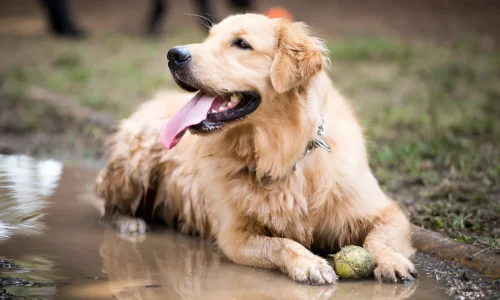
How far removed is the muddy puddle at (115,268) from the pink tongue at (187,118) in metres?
0.78

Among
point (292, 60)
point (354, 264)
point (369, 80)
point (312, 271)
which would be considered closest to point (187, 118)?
point (292, 60)

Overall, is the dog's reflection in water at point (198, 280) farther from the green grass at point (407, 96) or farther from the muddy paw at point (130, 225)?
the green grass at point (407, 96)

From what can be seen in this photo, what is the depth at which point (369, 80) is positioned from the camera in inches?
406

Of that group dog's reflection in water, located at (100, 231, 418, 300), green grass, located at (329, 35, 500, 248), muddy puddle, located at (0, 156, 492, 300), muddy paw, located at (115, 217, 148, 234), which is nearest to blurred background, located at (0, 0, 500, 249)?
green grass, located at (329, 35, 500, 248)

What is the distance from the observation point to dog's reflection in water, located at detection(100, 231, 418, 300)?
355cm

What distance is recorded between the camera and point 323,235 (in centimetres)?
427

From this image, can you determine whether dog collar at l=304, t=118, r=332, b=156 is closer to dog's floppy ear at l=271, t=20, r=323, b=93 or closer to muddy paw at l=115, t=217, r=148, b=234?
dog's floppy ear at l=271, t=20, r=323, b=93

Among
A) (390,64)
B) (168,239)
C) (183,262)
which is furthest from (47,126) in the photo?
(390,64)

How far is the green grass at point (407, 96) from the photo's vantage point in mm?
5482

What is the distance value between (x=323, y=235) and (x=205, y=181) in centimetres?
86

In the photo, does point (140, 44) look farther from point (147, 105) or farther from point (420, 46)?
point (147, 105)

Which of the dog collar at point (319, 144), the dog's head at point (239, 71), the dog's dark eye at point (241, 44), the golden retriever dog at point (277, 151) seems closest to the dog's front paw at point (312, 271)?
the golden retriever dog at point (277, 151)

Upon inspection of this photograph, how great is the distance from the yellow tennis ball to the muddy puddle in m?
0.06

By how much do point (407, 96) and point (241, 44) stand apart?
582 cm
